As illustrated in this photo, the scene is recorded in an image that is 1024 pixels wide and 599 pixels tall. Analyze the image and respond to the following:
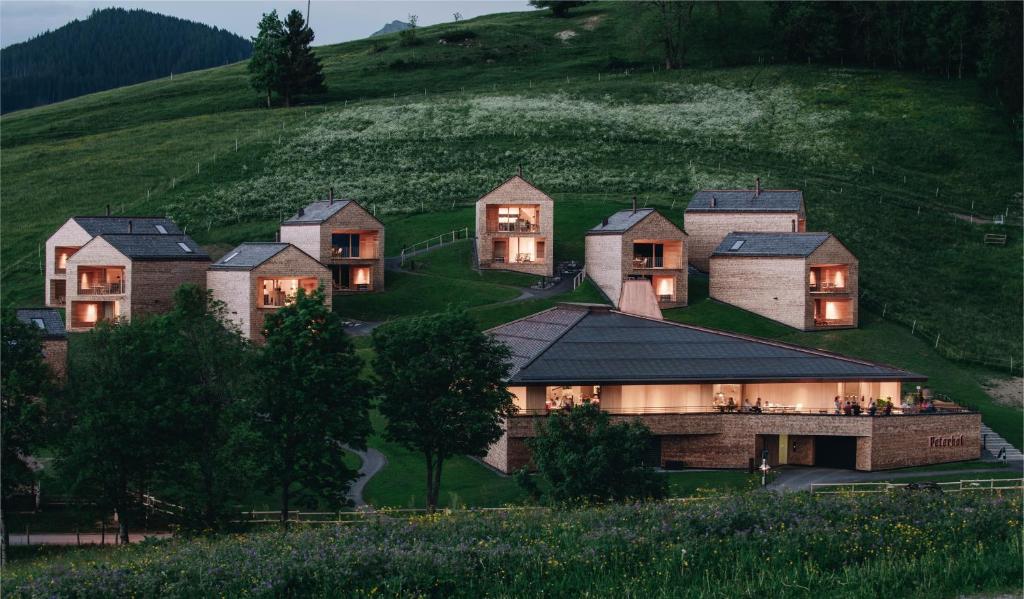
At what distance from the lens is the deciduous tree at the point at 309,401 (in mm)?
54656

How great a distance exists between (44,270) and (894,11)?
130946 millimetres

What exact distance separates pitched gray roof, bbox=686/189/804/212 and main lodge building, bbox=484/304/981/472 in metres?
30.7

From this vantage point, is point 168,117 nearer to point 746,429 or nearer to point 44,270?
point 44,270

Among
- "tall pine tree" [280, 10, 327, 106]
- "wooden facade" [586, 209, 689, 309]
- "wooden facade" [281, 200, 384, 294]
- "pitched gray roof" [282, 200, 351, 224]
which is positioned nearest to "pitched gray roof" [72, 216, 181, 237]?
"wooden facade" [281, 200, 384, 294]

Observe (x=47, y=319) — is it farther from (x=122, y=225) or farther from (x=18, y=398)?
(x=122, y=225)

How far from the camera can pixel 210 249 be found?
351 feet

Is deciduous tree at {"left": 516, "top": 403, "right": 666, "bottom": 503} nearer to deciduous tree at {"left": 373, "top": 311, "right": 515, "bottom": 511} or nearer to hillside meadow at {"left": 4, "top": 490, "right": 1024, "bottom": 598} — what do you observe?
deciduous tree at {"left": 373, "top": 311, "right": 515, "bottom": 511}

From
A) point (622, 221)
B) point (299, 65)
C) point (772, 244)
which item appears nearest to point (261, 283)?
point (622, 221)

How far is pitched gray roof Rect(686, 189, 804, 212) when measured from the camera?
10144 cm

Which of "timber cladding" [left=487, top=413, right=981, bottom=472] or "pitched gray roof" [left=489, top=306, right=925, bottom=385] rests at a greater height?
"pitched gray roof" [left=489, top=306, right=925, bottom=385]

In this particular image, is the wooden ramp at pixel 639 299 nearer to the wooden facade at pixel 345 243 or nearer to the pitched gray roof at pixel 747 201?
the pitched gray roof at pixel 747 201

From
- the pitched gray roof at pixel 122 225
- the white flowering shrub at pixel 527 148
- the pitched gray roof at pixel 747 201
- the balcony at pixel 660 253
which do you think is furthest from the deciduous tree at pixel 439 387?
the white flowering shrub at pixel 527 148

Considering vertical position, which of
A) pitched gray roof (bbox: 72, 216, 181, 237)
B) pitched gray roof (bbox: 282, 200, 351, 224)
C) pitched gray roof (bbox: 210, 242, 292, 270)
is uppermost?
pitched gray roof (bbox: 282, 200, 351, 224)

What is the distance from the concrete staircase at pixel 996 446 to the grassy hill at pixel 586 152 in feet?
61.1
